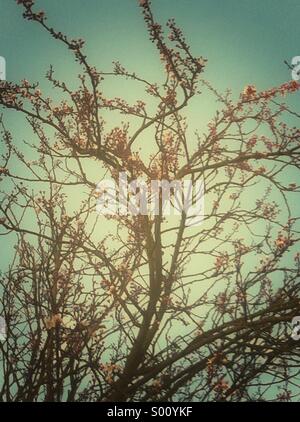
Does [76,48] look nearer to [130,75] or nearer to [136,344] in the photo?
[130,75]

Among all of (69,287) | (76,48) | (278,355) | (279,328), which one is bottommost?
(278,355)

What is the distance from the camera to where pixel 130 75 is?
461 centimetres

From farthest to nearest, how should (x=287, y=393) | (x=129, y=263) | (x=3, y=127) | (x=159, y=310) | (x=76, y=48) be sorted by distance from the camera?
(x=287, y=393)
(x=3, y=127)
(x=129, y=263)
(x=159, y=310)
(x=76, y=48)

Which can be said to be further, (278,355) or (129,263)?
(129,263)

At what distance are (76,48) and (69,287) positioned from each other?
219 cm

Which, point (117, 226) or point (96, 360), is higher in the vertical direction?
point (117, 226)

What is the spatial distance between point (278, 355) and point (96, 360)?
1.53 m

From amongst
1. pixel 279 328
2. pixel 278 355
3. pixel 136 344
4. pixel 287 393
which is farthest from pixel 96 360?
pixel 287 393

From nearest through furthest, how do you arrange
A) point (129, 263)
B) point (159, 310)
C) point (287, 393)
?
point (159, 310), point (129, 263), point (287, 393)

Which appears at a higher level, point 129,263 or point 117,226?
point 117,226

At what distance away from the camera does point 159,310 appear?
4379 millimetres
